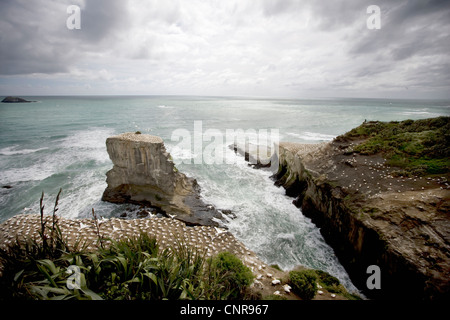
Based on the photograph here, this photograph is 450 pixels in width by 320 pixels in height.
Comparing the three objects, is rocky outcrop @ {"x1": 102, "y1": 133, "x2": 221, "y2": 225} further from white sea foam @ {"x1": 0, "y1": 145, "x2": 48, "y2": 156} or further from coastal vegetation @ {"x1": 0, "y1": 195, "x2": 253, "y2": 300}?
white sea foam @ {"x1": 0, "y1": 145, "x2": 48, "y2": 156}

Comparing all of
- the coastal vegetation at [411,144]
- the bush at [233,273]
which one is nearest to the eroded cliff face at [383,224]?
the coastal vegetation at [411,144]

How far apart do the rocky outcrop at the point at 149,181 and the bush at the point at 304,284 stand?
6866 mm

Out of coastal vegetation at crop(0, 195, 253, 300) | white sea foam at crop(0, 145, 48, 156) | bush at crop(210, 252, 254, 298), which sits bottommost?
bush at crop(210, 252, 254, 298)

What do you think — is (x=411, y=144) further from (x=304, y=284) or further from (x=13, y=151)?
(x=13, y=151)

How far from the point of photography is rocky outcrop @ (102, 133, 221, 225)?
1371 cm

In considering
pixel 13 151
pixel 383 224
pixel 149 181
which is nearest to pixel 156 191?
pixel 149 181

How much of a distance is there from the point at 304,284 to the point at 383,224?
465cm

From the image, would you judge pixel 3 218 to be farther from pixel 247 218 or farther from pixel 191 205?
pixel 247 218

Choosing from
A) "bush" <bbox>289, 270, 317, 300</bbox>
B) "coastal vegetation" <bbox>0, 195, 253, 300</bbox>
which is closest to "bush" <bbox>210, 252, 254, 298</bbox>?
"coastal vegetation" <bbox>0, 195, 253, 300</bbox>

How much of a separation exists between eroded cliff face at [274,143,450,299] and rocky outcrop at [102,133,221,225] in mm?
7300

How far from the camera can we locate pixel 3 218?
13.7 metres

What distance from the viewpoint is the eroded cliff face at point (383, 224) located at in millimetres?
6594
